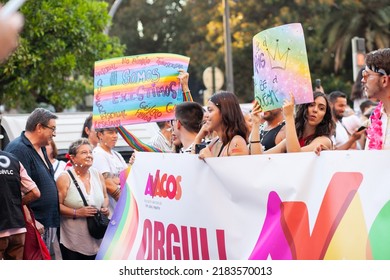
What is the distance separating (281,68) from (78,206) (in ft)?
9.36

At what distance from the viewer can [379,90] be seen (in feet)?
18.7

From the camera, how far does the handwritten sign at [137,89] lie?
305 inches

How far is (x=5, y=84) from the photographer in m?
18.8

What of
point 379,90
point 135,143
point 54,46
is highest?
point 379,90

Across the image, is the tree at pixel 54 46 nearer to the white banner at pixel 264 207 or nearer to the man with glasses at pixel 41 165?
the man with glasses at pixel 41 165

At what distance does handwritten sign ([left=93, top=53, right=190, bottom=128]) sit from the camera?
25.4 ft

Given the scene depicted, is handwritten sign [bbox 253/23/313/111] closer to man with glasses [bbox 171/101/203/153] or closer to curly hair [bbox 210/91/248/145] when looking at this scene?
curly hair [bbox 210/91/248/145]

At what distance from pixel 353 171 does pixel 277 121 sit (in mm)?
1709

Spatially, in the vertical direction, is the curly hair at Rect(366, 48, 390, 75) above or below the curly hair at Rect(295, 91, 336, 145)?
above

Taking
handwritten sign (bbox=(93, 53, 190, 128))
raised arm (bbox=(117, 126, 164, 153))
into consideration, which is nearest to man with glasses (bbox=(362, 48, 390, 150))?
handwritten sign (bbox=(93, 53, 190, 128))

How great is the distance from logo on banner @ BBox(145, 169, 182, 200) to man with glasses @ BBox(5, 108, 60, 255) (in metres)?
1.40

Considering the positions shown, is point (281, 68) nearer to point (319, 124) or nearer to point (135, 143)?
point (319, 124)

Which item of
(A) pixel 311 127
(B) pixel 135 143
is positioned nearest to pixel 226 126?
(A) pixel 311 127

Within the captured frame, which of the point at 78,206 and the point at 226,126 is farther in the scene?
the point at 78,206
